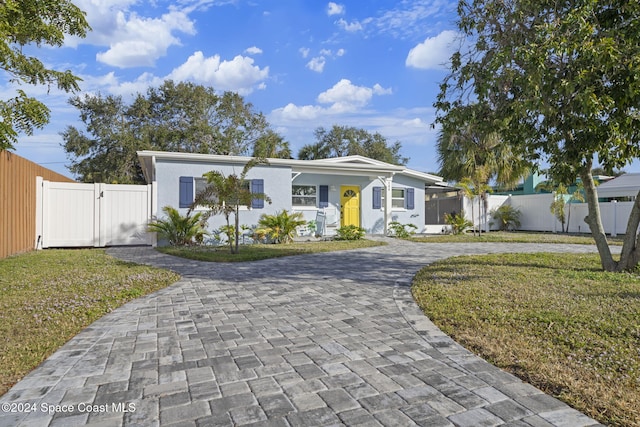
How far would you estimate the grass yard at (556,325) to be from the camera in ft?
8.26

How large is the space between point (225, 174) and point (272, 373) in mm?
10713

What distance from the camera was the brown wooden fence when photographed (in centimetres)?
840

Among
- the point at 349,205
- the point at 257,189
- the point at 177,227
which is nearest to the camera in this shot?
the point at 177,227

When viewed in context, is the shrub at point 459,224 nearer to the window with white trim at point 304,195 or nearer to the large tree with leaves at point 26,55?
the window with white trim at point 304,195

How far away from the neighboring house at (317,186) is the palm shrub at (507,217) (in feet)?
11.4

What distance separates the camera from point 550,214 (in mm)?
18703

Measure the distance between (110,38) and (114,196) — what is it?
4477 mm

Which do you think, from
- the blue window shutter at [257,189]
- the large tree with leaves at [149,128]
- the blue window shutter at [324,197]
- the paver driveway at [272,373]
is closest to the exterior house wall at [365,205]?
the blue window shutter at [324,197]

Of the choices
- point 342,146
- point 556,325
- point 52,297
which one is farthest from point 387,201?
point 342,146

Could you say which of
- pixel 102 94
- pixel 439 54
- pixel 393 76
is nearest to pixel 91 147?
pixel 102 94

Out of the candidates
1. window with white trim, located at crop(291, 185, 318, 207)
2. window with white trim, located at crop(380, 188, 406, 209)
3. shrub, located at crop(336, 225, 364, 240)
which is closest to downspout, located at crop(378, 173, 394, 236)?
window with white trim, located at crop(380, 188, 406, 209)

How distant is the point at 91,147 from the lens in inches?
909

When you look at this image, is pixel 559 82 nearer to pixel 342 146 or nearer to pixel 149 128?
pixel 149 128

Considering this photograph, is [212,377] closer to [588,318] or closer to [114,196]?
[588,318]
